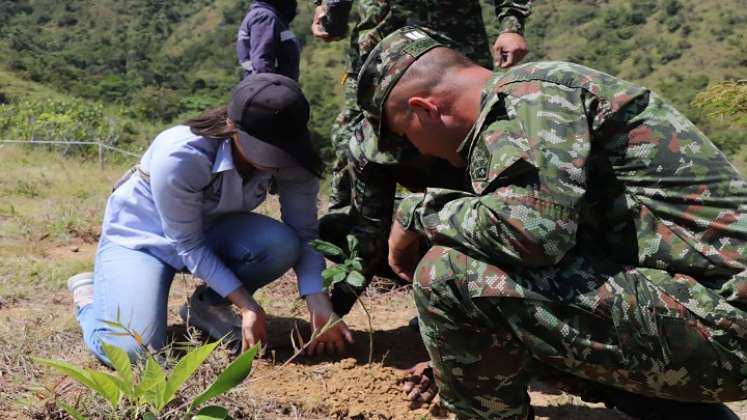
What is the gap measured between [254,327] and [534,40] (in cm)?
4004

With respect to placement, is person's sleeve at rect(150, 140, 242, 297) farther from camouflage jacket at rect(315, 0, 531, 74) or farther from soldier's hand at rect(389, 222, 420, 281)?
camouflage jacket at rect(315, 0, 531, 74)

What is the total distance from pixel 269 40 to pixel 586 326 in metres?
3.25

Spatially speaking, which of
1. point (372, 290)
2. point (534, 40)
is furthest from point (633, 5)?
point (372, 290)

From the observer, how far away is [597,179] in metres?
1.61

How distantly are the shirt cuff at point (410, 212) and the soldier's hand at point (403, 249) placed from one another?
0.04m

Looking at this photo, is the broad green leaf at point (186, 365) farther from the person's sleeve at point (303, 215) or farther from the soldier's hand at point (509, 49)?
the soldier's hand at point (509, 49)

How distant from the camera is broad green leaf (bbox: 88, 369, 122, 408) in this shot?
5.54ft

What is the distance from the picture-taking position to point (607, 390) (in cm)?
196

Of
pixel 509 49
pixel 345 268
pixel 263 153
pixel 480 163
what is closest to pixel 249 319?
pixel 345 268

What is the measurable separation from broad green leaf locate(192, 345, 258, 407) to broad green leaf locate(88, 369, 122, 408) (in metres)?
0.17

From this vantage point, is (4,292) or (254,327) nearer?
(254,327)

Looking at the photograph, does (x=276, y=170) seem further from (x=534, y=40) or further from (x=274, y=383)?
(x=534, y=40)

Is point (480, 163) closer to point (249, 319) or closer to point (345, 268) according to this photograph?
point (345, 268)

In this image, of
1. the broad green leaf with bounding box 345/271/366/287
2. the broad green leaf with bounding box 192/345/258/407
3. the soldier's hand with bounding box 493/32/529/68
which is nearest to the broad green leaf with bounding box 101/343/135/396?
the broad green leaf with bounding box 192/345/258/407
